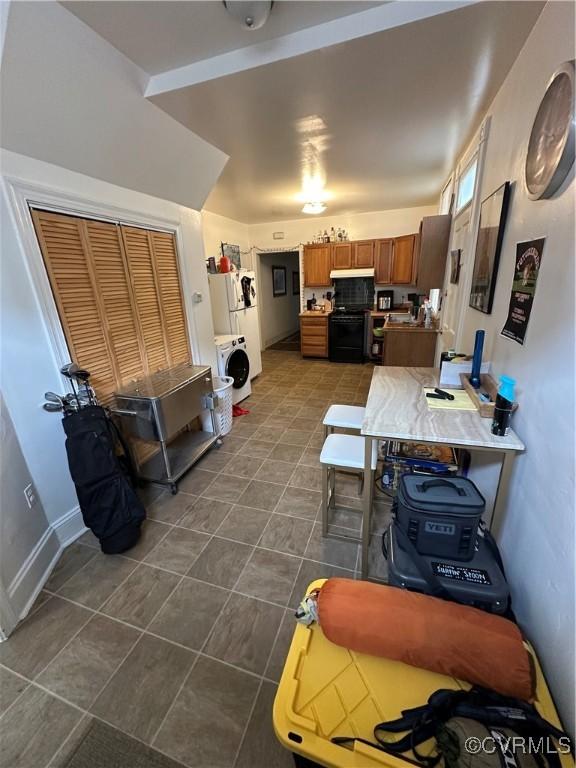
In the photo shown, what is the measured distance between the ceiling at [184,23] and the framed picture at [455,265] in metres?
1.92

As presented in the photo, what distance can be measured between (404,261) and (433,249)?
1871mm

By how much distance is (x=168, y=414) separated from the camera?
2295 millimetres

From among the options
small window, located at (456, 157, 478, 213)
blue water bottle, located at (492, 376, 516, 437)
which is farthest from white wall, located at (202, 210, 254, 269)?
blue water bottle, located at (492, 376, 516, 437)

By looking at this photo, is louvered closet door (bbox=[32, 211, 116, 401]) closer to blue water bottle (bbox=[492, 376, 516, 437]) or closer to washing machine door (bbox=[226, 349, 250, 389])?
washing machine door (bbox=[226, 349, 250, 389])

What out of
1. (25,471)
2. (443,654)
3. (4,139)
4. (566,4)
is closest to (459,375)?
(443,654)

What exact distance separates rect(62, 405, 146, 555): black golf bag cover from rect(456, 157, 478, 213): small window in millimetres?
3155

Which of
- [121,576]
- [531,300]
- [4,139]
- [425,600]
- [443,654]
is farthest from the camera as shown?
[121,576]

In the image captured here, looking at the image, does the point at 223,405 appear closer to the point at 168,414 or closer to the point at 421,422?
the point at 168,414

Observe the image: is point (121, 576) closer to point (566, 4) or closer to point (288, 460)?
point (288, 460)

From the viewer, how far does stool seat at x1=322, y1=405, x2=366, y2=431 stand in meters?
1.97

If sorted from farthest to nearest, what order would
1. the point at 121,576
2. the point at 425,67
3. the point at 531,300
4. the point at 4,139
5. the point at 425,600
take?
the point at 121,576 < the point at 425,67 < the point at 4,139 < the point at 531,300 < the point at 425,600

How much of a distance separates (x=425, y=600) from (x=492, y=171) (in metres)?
2.42

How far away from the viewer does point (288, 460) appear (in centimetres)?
277

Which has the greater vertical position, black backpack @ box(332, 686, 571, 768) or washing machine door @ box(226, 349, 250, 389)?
washing machine door @ box(226, 349, 250, 389)
